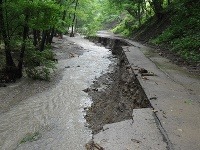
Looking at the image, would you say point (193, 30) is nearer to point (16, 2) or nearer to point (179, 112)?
point (16, 2)

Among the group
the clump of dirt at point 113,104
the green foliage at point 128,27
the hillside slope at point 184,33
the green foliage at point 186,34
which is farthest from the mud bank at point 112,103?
the green foliage at point 128,27

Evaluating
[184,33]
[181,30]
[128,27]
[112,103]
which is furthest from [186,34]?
[128,27]

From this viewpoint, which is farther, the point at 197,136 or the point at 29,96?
the point at 29,96

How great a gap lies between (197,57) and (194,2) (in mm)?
8061

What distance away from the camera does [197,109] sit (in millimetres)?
5426

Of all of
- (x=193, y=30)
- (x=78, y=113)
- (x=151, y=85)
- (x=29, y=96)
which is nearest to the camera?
(x=151, y=85)

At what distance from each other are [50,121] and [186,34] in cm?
1031

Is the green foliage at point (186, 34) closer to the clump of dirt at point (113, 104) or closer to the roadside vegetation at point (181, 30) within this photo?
the roadside vegetation at point (181, 30)

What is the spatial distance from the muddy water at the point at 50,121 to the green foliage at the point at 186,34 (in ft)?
16.2

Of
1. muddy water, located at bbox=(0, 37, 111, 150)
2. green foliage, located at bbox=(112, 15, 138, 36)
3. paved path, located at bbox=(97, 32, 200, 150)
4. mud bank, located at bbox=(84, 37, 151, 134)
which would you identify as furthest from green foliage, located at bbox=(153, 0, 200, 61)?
green foliage, located at bbox=(112, 15, 138, 36)

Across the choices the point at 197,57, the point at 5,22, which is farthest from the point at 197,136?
the point at 5,22

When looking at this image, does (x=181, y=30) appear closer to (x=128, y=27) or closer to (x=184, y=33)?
(x=184, y=33)

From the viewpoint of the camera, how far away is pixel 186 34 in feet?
48.7

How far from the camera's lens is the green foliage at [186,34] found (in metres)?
12.5
